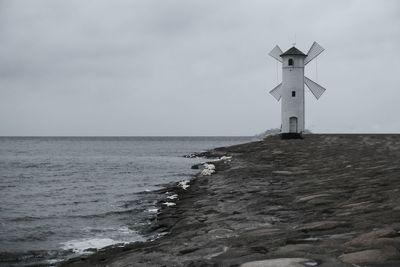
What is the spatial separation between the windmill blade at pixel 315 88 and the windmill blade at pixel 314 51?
1695mm

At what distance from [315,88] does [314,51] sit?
3263 millimetres

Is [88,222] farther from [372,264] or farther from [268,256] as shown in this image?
[372,264]

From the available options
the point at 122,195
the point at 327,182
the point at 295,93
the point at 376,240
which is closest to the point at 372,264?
the point at 376,240

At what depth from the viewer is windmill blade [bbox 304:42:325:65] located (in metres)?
39.6

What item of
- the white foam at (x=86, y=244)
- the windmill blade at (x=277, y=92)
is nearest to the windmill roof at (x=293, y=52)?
the windmill blade at (x=277, y=92)

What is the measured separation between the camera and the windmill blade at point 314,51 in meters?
39.6

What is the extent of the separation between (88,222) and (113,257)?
634 centimetres

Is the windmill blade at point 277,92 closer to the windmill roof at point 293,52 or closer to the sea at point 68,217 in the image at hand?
the windmill roof at point 293,52

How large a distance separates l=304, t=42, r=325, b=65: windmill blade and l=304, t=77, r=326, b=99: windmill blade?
1695 mm

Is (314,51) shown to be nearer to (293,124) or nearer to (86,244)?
(293,124)

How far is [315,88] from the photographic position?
39.3 m

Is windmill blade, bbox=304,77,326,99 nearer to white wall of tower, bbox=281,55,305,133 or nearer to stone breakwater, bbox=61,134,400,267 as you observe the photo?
white wall of tower, bbox=281,55,305,133

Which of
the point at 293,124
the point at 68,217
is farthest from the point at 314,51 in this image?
the point at 68,217

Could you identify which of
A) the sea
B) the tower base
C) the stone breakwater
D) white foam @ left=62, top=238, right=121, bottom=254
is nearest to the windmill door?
the tower base
